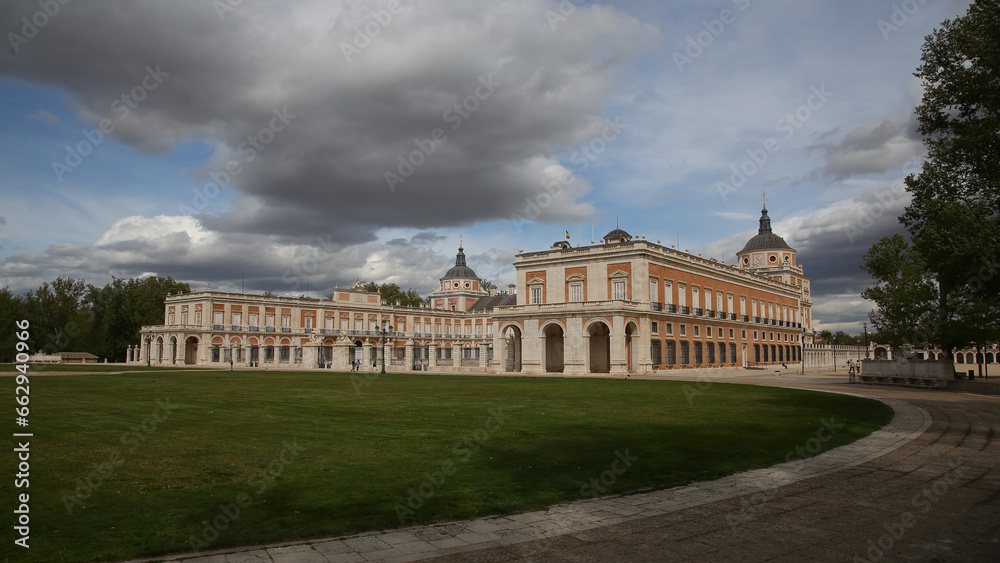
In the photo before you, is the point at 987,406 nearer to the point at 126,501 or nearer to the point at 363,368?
the point at 126,501

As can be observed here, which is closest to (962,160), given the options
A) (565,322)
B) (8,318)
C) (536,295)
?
(565,322)

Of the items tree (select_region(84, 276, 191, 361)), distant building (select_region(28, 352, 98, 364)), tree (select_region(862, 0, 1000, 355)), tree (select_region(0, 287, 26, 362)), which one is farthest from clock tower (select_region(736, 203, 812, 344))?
tree (select_region(0, 287, 26, 362))

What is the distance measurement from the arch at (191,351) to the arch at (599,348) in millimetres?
49767

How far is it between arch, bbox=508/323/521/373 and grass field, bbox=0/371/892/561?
108 ft

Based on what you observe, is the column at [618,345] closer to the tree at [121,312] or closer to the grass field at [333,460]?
the grass field at [333,460]

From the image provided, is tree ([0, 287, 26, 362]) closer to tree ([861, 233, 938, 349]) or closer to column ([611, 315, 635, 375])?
column ([611, 315, 635, 375])

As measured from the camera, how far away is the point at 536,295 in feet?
178

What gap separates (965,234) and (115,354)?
94.2m

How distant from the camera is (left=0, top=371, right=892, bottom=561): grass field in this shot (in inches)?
253

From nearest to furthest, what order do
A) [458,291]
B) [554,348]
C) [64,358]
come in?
[554,348], [64,358], [458,291]

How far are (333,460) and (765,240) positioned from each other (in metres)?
93.8

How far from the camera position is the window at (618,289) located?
1948 inches

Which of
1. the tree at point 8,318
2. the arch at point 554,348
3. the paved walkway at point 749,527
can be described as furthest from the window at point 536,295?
the tree at point 8,318

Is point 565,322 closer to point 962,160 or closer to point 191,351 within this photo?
point 962,160
